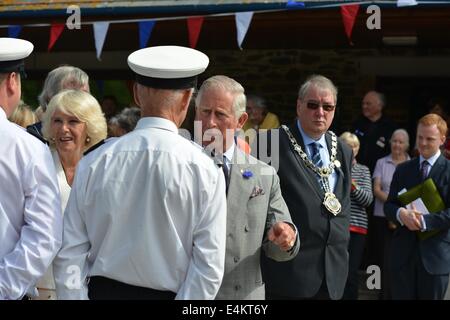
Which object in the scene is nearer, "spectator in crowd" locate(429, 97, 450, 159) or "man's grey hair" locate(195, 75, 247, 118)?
"man's grey hair" locate(195, 75, 247, 118)

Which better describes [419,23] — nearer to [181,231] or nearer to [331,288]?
[331,288]

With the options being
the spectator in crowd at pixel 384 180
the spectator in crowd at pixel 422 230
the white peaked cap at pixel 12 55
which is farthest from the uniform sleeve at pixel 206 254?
the spectator in crowd at pixel 384 180

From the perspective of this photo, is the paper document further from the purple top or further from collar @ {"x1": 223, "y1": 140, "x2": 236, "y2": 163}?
collar @ {"x1": 223, "y1": 140, "x2": 236, "y2": 163}

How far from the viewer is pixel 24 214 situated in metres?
3.38

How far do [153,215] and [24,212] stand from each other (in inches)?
21.1

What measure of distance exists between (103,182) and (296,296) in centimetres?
182

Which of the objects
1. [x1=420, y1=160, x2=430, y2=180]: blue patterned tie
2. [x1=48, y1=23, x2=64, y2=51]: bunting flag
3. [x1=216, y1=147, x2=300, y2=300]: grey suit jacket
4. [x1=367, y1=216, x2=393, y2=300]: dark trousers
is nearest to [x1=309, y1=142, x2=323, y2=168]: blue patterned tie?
[x1=216, y1=147, x2=300, y2=300]: grey suit jacket

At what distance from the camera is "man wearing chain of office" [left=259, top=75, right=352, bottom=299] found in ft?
15.6

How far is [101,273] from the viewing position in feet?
10.7

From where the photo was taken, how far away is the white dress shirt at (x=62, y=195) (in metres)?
4.24

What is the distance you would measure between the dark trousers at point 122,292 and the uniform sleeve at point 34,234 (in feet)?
0.76

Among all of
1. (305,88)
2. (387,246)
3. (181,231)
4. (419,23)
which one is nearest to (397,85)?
(419,23)

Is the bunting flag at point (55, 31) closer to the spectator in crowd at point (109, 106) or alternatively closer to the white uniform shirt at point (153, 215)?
the spectator in crowd at point (109, 106)

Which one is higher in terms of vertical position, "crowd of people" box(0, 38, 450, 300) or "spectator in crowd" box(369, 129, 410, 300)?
"crowd of people" box(0, 38, 450, 300)
